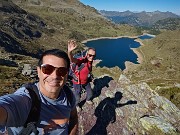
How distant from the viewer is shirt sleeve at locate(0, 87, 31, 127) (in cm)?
353

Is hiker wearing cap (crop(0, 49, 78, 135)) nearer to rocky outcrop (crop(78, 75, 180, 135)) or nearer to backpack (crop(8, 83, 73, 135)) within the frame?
backpack (crop(8, 83, 73, 135))

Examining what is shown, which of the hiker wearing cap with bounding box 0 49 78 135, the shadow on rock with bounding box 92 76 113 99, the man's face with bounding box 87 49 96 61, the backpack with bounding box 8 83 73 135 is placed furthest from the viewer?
the shadow on rock with bounding box 92 76 113 99

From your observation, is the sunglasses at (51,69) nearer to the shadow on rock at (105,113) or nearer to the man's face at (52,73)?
the man's face at (52,73)

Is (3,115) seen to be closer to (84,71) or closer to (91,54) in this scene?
(91,54)

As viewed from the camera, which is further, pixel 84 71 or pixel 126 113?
pixel 126 113

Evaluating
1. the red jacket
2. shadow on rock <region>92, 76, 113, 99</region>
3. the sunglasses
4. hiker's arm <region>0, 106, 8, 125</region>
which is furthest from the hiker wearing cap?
shadow on rock <region>92, 76, 113, 99</region>

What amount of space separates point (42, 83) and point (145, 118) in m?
13.2

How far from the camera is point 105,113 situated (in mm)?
17141

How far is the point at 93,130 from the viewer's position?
15.4m

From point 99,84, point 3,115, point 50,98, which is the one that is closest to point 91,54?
point 50,98

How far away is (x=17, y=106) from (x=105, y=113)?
542 inches

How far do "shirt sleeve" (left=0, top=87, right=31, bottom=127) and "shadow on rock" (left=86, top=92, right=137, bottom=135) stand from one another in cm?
1165

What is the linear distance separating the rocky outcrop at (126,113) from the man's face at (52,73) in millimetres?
10667

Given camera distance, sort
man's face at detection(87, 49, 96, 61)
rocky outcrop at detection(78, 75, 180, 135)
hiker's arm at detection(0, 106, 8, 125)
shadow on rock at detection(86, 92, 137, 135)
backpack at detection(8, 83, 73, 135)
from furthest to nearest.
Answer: rocky outcrop at detection(78, 75, 180, 135) → shadow on rock at detection(86, 92, 137, 135) → man's face at detection(87, 49, 96, 61) → backpack at detection(8, 83, 73, 135) → hiker's arm at detection(0, 106, 8, 125)
